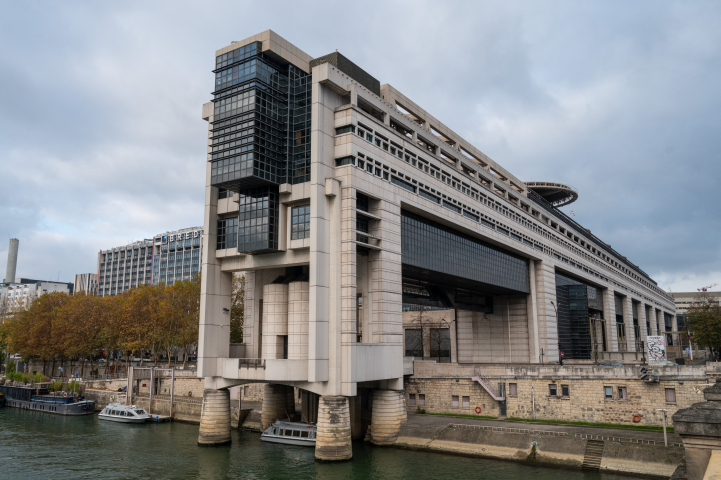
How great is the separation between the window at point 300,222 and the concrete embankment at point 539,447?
67.9ft

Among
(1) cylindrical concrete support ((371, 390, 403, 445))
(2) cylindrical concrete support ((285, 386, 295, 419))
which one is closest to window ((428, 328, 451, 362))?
(2) cylindrical concrete support ((285, 386, 295, 419))

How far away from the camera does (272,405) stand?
198 feet

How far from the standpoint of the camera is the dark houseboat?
78244mm

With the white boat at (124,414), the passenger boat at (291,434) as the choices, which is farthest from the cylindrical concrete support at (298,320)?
the white boat at (124,414)

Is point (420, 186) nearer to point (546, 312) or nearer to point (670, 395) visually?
point (670, 395)

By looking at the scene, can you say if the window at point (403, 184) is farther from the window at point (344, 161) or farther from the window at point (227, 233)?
the window at point (227, 233)

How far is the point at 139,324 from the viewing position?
317 ft

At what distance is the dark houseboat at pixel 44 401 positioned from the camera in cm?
7824

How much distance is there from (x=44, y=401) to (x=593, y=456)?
78059 millimetres

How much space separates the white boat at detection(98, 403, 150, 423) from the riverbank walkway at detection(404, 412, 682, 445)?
35.0m

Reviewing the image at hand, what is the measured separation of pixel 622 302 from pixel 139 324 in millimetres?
112998

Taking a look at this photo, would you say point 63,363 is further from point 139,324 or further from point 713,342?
point 713,342

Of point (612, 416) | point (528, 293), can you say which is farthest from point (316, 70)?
point (528, 293)

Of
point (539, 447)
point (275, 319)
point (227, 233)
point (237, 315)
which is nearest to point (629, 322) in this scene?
point (237, 315)
